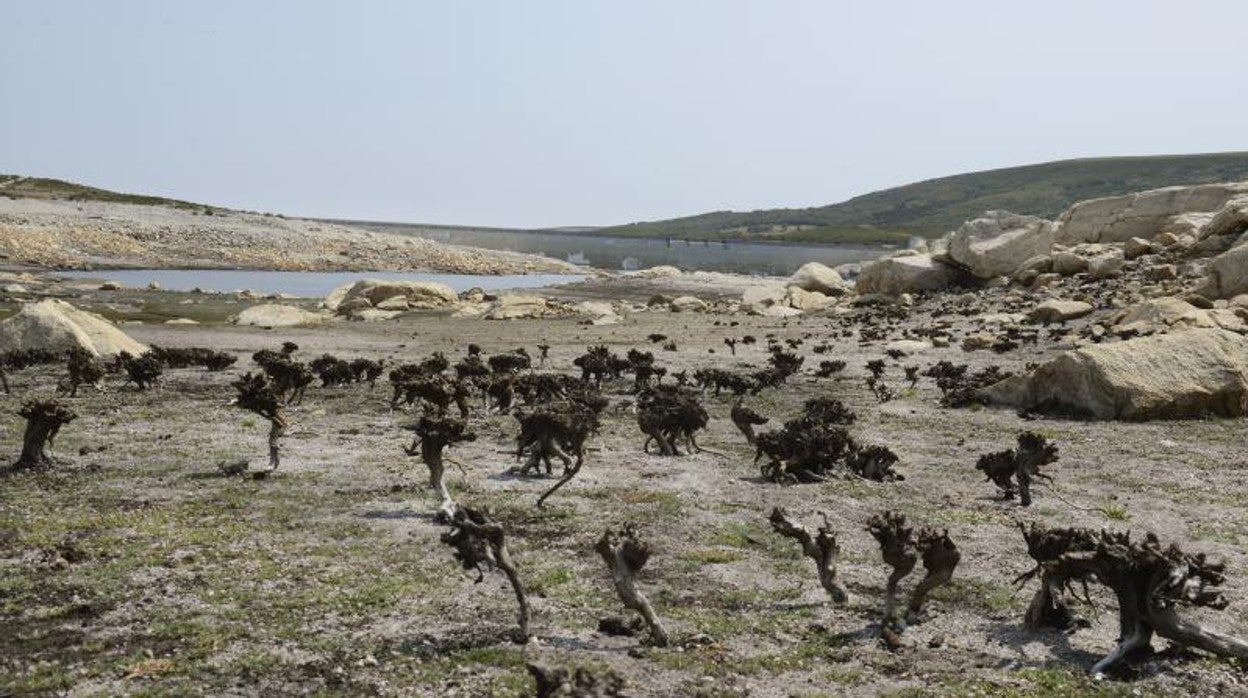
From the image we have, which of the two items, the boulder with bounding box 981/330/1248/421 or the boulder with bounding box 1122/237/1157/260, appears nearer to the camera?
the boulder with bounding box 981/330/1248/421

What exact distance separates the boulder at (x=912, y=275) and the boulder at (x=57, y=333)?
54.2 m

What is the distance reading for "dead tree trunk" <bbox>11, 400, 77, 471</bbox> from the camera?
1858cm

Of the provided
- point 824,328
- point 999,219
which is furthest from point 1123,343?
point 999,219

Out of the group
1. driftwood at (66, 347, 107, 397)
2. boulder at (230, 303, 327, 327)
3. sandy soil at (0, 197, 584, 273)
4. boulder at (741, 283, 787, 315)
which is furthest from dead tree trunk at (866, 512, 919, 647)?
sandy soil at (0, 197, 584, 273)

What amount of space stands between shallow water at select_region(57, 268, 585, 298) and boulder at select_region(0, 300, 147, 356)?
48.0 m

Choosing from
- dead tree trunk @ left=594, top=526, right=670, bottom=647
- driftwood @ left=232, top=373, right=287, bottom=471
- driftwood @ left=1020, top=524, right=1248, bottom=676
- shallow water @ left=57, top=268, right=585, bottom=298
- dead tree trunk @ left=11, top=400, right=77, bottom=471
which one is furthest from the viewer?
shallow water @ left=57, top=268, right=585, bottom=298

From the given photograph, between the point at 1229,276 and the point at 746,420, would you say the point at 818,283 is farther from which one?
the point at 746,420

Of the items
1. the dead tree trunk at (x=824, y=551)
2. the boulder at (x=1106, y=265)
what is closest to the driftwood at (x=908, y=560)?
the dead tree trunk at (x=824, y=551)

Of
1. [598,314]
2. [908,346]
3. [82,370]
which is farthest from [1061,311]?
[82,370]

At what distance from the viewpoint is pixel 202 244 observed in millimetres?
127938

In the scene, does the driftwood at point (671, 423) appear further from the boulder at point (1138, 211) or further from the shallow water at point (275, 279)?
the shallow water at point (275, 279)

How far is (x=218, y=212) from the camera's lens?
156500 mm

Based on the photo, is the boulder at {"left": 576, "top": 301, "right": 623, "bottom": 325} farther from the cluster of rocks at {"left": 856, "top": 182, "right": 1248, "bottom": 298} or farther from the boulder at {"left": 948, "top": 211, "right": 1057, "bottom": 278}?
the boulder at {"left": 948, "top": 211, "right": 1057, "bottom": 278}

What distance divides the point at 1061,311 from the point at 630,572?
42961 millimetres
